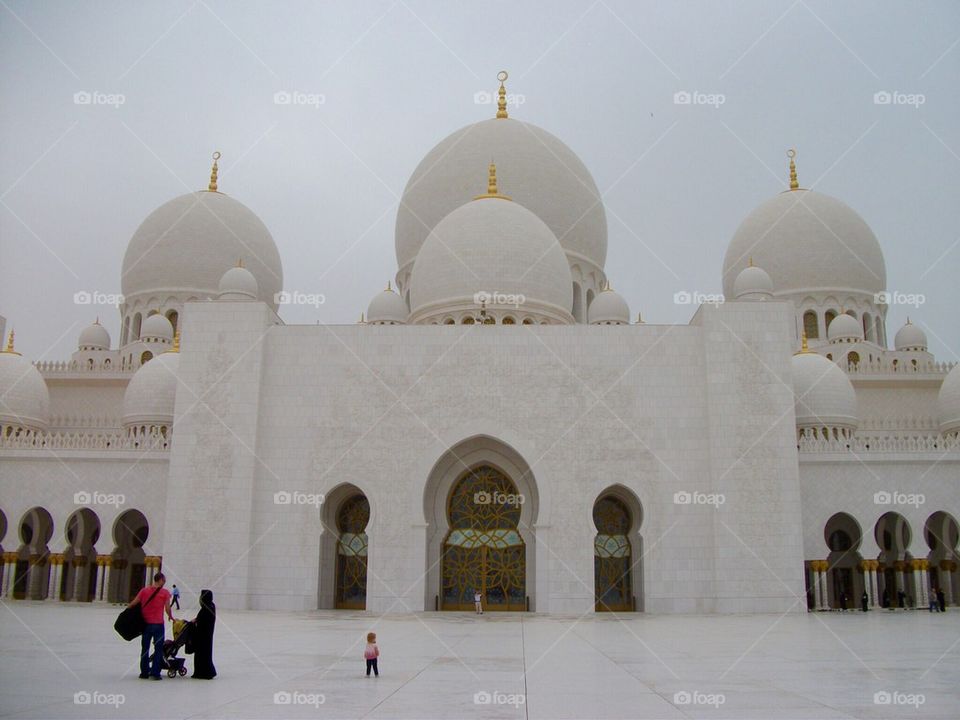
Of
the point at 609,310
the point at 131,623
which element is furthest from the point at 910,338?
the point at 131,623

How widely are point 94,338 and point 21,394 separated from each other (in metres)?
4.73

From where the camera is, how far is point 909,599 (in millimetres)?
19297

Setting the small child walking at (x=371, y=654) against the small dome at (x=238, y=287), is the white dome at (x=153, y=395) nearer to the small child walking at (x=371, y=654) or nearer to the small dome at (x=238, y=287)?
the small dome at (x=238, y=287)

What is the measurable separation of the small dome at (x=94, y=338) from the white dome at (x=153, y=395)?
19.0 ft

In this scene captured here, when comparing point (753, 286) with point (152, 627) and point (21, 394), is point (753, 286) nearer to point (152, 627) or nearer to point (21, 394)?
point (152, 627)

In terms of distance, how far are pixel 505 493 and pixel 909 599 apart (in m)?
9.43

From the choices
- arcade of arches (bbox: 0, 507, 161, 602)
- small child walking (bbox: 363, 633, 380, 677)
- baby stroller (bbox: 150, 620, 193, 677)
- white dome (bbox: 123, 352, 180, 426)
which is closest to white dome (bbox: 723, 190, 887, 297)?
white dome (bbox: 123, 352, 180, 426)

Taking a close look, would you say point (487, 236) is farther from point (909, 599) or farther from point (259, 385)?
point (909, 599)

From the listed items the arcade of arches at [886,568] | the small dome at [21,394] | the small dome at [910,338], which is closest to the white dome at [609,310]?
the arcade of arches at [886,568]

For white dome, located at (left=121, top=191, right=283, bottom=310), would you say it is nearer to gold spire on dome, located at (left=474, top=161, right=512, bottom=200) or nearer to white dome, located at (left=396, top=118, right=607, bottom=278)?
white dome, located at (left=396, top=118, right=607, bottom=278)

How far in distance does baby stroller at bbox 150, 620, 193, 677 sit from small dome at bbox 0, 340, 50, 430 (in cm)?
1785

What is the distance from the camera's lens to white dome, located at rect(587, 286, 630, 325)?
22833mm

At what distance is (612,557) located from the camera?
17422mm

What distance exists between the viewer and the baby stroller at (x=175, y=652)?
263 inches
